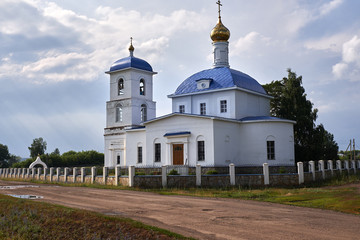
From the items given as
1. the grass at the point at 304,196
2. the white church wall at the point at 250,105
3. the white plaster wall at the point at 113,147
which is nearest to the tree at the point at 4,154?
the white plaster wall at the point at 113,147

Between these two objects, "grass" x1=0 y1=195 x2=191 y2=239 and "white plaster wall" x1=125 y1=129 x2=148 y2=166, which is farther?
"white plaster wall" x1=125 y1=129 x2=148 y2=166

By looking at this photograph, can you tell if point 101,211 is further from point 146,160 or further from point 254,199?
point 146,160

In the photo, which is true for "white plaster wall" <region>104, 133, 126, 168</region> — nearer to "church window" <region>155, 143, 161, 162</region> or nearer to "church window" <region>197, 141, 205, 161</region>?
"church window" <region>155, 143, 161, 162</region>

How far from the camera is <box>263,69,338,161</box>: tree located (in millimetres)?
32906

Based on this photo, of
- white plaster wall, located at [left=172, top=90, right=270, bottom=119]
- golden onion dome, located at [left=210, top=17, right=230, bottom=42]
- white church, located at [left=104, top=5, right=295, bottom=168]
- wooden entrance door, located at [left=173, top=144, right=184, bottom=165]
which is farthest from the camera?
golden onion dome, located at [left=210, top=17, right=230, bottom=42]

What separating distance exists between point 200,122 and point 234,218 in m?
14.7

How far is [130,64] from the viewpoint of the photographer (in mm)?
32969

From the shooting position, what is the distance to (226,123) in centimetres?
2556

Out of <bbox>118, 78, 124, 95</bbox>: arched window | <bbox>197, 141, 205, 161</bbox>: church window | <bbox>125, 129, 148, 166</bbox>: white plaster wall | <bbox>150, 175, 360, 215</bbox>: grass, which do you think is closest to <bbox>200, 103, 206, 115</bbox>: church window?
<bbox>197, 141, 205, 161</bbox>: church window

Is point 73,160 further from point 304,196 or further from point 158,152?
point 304,196

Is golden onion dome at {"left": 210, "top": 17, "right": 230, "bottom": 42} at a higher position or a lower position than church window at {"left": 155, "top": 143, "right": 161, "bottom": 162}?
higher

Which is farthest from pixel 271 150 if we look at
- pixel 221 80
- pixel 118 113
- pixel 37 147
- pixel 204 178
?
pixel 37 147

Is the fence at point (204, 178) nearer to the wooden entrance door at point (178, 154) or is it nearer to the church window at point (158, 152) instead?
the wooden entrance door at point (178, 154)

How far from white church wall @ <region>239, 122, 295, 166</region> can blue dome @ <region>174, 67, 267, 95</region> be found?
377 centimetres
